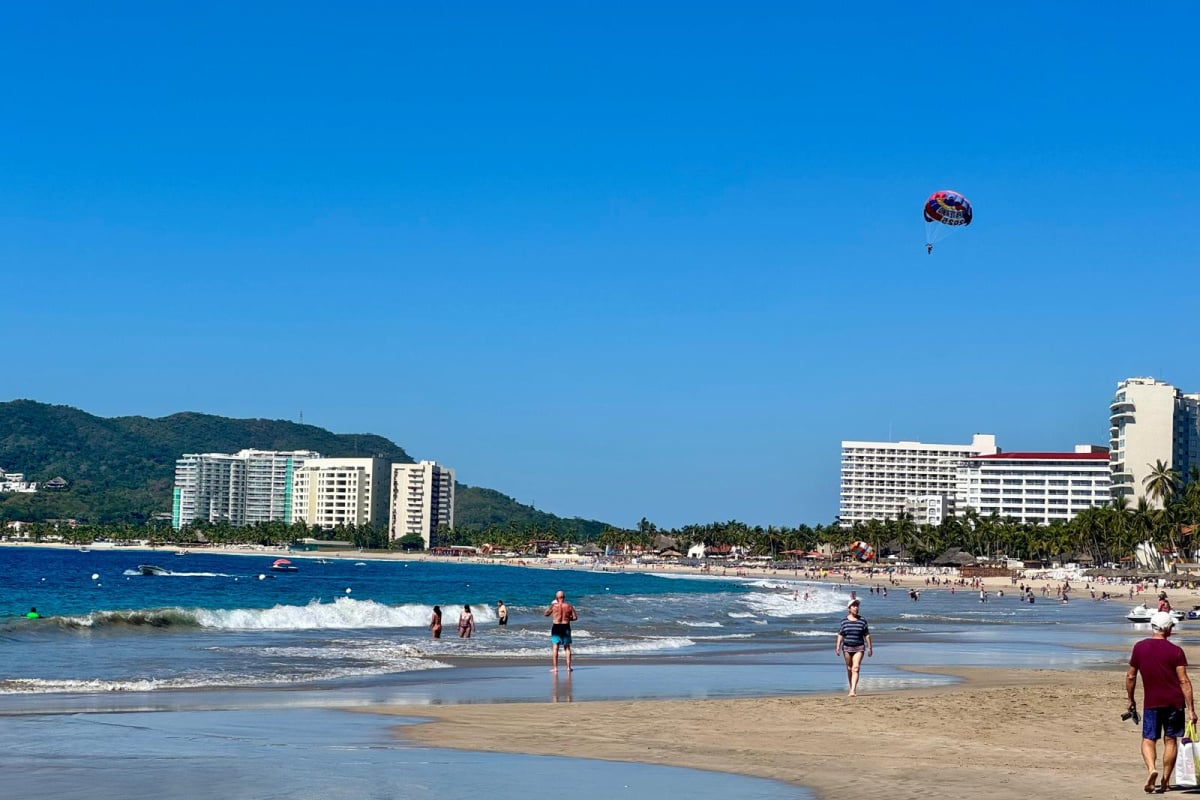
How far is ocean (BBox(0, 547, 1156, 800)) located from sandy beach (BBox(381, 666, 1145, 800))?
2.73ft

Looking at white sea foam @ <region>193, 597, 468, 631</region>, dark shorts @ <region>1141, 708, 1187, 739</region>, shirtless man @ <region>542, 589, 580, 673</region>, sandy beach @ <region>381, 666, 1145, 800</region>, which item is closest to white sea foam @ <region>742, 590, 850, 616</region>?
white sea foam @ <region>193, 597, 468, 631</region>

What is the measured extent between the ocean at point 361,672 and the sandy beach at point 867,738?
2.73ft

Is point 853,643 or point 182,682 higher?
point 853,643

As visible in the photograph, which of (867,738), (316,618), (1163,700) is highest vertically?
(1163,700)

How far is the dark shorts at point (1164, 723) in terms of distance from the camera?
1190cm

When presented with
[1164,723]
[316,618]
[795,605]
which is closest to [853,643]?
[1164,723]

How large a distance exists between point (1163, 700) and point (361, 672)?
1823 centimetres

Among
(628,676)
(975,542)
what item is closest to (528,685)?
(628,676)

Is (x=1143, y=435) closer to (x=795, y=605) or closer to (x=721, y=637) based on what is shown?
(x=795, y=605)

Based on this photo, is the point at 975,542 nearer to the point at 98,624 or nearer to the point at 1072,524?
the point at 1072,524

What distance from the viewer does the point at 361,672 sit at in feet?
89.7

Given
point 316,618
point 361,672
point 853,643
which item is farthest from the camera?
point 316,618

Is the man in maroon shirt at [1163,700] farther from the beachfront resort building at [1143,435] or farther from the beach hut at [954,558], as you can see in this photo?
the beachfront resort building at [1143,435]

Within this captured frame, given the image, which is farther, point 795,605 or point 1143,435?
point 1143,435
